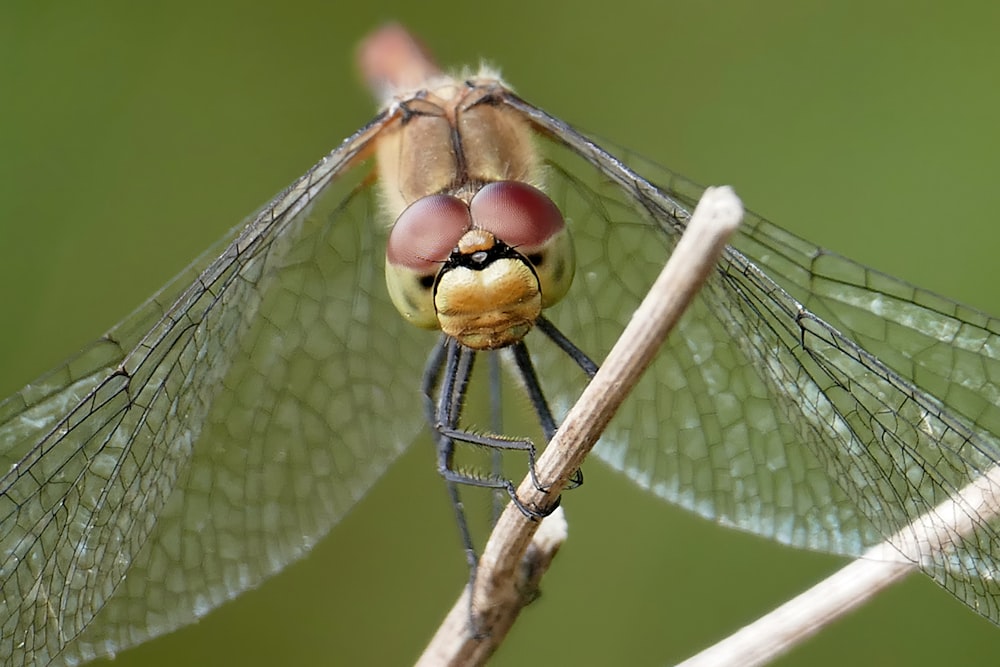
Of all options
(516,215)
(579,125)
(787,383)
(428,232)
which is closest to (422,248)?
(428,232)

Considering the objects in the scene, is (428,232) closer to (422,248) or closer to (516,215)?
(422,248)

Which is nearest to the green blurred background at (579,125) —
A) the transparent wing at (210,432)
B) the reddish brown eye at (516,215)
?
the transparent wing at (210,432)

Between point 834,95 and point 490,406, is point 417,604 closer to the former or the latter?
point 490,406

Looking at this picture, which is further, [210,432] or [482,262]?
[210,432]

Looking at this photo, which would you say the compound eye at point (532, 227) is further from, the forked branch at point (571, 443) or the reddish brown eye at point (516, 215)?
the forked branch at point (571, 443)

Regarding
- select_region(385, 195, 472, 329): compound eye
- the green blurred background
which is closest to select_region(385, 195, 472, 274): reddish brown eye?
select_region(385, 195, 472, 329): compound eye

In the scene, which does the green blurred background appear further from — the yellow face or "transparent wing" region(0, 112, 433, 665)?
the yellow face

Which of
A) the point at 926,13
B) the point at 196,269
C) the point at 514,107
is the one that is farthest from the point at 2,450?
the point at 926,13
